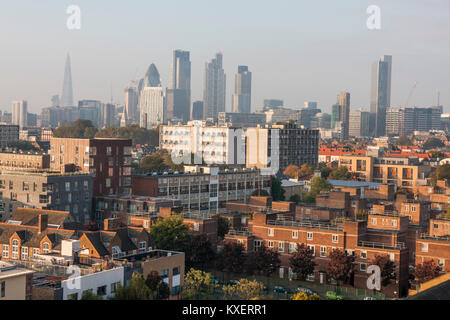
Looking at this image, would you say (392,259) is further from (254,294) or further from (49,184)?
(49,184)

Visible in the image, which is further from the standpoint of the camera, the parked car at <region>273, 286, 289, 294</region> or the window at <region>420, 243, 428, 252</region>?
the parked car at <region>273, 286, 289, 294</region>

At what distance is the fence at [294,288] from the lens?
81.8 feet

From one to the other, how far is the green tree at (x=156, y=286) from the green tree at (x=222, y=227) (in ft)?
31.4

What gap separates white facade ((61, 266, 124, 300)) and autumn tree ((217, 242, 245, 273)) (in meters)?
7.45

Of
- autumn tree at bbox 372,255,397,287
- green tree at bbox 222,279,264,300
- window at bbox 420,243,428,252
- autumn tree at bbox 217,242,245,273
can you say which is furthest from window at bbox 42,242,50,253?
window at bbox 420,243,428,252

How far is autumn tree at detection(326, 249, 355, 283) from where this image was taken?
83.0 feet

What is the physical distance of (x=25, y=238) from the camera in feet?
84.0

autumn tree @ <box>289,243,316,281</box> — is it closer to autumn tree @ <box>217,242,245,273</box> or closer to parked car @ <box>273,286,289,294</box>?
parked car @ <box>273,286,289,294</box>

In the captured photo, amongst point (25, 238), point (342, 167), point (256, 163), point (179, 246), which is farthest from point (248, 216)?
point (256, 163)

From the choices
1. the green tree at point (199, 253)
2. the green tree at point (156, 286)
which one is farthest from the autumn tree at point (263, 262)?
the green tree at point (156, 286)

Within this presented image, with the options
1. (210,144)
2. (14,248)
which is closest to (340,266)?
(14,248)

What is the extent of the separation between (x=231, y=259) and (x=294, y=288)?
8.40ft

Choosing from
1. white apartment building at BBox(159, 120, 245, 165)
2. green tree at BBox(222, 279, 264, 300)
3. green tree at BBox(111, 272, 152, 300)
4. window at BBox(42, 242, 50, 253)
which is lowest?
green tree at BBox(222, 279, 264, 300)

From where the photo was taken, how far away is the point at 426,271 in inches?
970
